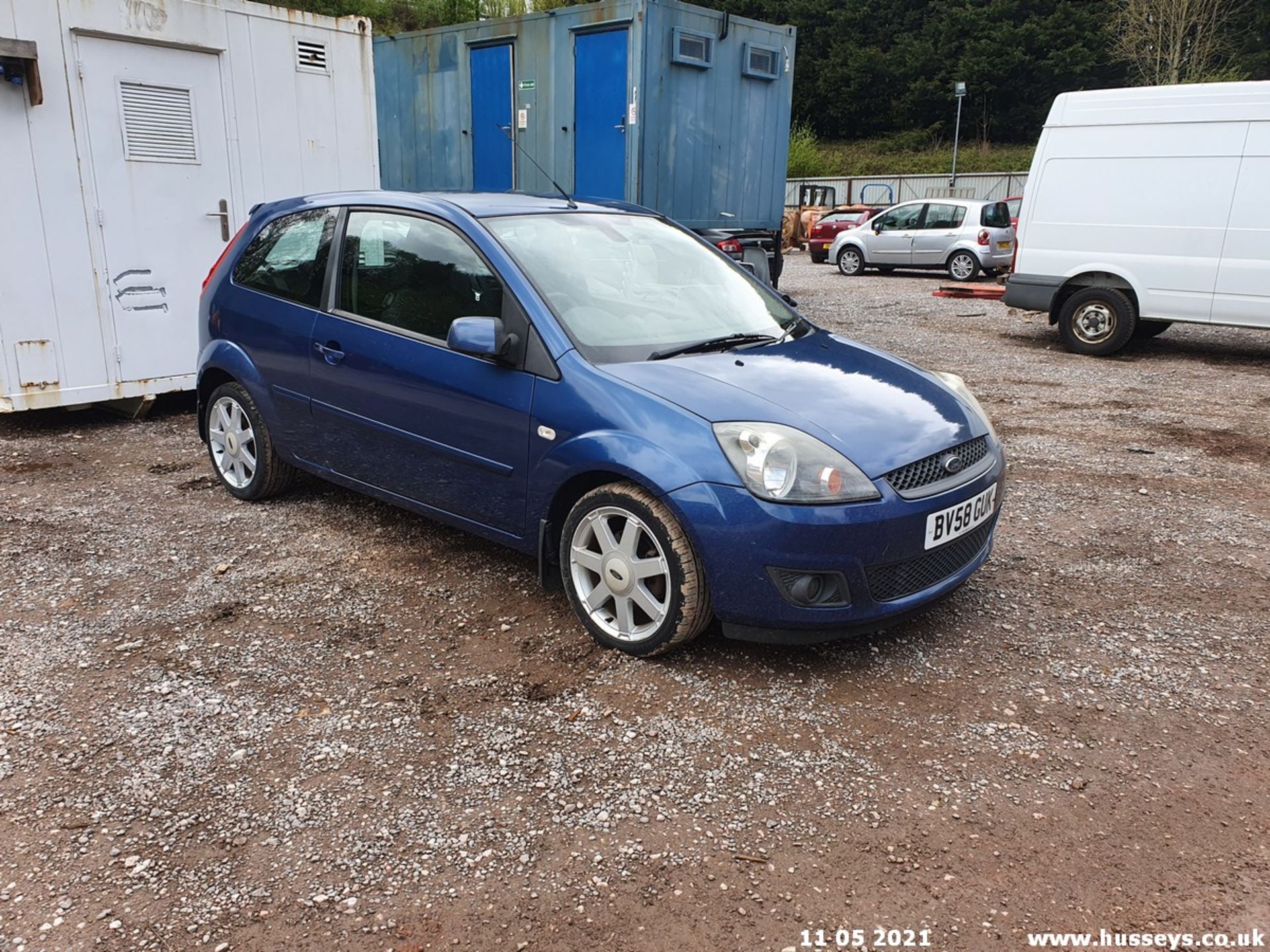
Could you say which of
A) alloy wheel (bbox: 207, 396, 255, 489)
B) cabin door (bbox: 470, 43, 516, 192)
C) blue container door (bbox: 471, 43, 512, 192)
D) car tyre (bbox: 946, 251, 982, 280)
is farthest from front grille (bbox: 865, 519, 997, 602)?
car tyre (bbox: 946, 251, 982, 280)

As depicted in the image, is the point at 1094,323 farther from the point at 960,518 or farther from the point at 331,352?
the point at 331,352

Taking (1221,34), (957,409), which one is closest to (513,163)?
(957,409)

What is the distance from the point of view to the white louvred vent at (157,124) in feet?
21.9

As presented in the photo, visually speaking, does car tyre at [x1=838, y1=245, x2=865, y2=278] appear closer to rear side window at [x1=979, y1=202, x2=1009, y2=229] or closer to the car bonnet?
rear side window at [x1=979, y1=202, x2=1009, y2=229]

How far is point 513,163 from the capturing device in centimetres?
1130

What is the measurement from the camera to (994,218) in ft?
61.5

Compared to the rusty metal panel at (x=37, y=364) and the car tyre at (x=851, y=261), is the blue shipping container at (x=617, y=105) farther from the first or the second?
the car tyre at (x=851, y=261)

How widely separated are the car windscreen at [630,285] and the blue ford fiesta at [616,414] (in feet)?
0.04

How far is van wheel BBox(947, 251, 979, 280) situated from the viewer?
18969mm

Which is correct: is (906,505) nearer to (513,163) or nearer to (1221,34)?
(513,163)

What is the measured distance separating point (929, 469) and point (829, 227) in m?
21.9

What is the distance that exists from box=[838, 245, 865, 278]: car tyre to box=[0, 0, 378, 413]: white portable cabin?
48.8 ft

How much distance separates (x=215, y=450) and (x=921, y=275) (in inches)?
715

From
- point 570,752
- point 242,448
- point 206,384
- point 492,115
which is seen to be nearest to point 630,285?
point 570,752
